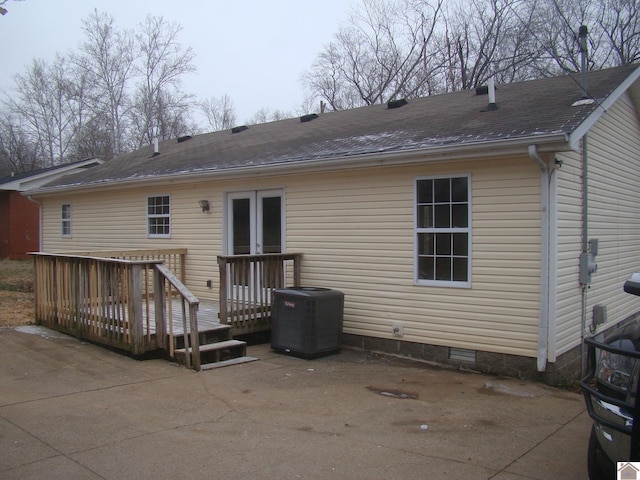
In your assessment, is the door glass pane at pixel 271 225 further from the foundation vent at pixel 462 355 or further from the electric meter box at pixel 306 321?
the foundation vent at pixel 462 355

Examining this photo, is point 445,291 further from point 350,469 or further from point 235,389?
point 350,469

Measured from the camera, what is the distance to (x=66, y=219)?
15461 mm

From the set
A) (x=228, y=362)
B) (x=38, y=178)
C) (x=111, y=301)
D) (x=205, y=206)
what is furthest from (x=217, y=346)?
(x=38, y=178)

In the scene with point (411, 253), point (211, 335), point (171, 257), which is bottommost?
point (211, 335)

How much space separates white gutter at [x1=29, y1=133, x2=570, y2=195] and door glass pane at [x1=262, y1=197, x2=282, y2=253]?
0.58 metres

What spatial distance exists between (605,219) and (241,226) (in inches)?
244

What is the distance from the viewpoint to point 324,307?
316 inches

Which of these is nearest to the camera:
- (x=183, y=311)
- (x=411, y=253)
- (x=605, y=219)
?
(x=183, y=311)

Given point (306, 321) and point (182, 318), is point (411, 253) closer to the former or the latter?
point (306, 321)

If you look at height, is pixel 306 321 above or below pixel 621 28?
below

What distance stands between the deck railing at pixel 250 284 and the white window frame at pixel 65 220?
334 inches

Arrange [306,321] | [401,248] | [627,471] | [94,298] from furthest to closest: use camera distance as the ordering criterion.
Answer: [94,298] → [401,248] → [306,321] → [627,471]

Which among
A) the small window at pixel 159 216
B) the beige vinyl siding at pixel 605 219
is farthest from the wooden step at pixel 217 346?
the small window at pixel 159 216

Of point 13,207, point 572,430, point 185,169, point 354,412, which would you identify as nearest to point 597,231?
point 572,430
